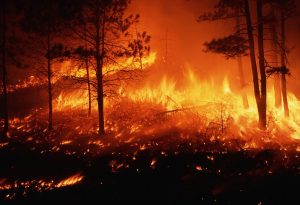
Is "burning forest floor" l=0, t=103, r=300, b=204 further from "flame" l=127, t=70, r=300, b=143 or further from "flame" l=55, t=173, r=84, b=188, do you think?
"flame" l=127, t=70, r=300, b=143

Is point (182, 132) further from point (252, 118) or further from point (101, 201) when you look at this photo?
point (101, 201)

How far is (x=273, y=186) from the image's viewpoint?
8.73 meters

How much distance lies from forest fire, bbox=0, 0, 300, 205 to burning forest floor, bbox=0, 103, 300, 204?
0.05 meters

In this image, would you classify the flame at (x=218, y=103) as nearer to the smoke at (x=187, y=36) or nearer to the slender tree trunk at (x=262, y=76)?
the slender tree trunk at (x=262, y=76)

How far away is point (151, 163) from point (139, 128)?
5.11 m

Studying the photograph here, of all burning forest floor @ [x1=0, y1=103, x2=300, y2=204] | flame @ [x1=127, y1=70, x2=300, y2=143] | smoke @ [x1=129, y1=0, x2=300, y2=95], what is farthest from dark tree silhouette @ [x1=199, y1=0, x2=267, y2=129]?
smoke @ [x1=129, y1=0, x2=300, y2=95]

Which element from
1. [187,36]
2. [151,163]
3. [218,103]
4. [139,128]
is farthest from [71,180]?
[187,36]

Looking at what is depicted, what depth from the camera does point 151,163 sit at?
11227 millimetres

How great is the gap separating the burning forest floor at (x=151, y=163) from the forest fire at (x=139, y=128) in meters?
0.05

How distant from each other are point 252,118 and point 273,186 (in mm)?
8431

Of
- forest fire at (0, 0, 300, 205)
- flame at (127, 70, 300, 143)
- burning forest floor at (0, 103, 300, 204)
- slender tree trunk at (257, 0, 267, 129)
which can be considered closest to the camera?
burning forest floor at (0, 103, 300, 204)

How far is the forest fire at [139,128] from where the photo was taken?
898 centimetres

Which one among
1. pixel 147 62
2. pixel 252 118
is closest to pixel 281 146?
pixel 252 118

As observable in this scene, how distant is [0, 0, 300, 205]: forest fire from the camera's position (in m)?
8.98
